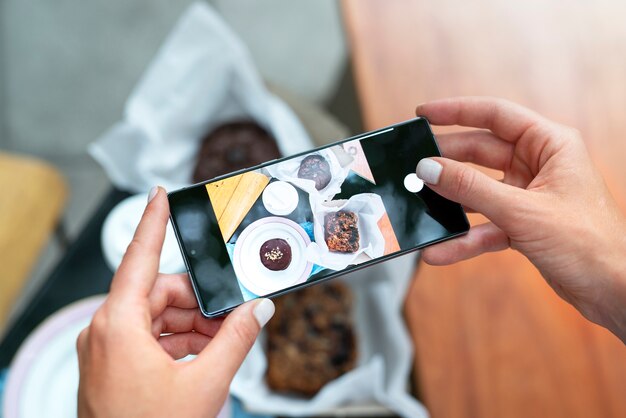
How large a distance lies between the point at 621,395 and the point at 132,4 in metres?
1.26

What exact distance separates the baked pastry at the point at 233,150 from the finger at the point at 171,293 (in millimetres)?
306

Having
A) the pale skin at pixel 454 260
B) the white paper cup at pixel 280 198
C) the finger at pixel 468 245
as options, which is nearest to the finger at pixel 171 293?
the pale skin at pixel 454 260

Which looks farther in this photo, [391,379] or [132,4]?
[132,4]

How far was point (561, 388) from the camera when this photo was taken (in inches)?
26.7

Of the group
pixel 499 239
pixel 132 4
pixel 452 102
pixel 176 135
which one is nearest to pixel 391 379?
pixel 499 239

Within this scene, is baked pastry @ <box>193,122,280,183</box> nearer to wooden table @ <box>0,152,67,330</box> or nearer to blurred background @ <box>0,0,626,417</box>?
blurred background @ <box>0,0,626,417</box>

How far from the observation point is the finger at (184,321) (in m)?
0.55

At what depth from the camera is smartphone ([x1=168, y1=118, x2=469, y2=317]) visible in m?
0.55

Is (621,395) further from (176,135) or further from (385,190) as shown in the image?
(176,135)

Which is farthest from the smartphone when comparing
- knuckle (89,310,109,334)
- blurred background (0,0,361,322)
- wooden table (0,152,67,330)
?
blurred background (0,0,361,322)

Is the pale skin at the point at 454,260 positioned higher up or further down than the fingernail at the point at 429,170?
further down

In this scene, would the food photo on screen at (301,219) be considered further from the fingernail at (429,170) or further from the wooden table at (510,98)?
the wooden table at (510,98)

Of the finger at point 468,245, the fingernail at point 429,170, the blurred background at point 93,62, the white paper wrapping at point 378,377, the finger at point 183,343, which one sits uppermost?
the blurred background at point 93,62

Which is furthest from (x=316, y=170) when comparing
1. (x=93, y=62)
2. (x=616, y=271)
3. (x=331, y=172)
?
(x=93, y=62)
